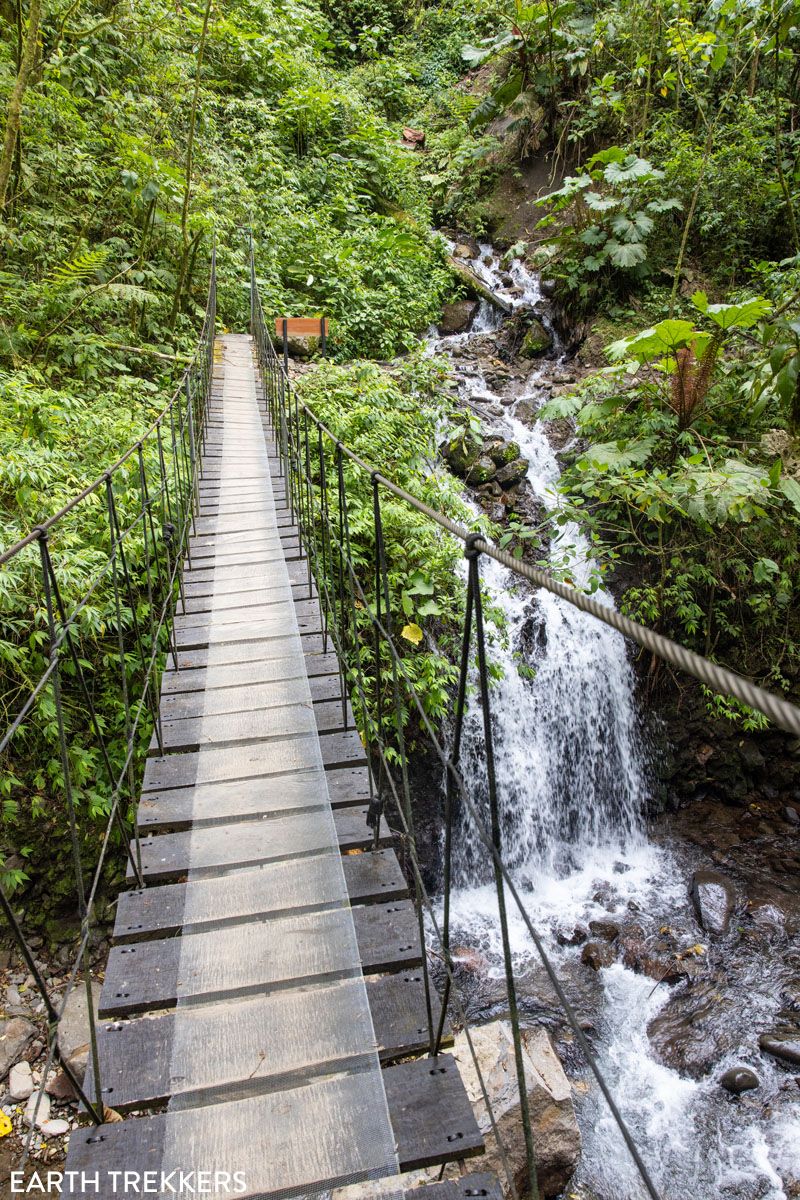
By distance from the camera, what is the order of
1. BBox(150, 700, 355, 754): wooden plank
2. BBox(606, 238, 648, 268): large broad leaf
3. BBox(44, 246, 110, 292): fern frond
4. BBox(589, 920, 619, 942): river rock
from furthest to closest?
1. BBox(606, 238, 648, 268): large broad leaf
2. BBox(44, 246, 110, 292): fern frond
3. BBox(589, 920, 619, 942): river rock
4. BBox(150, 700, 355, 754): wooden plank

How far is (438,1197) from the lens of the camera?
1.27 metres

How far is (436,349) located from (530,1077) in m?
8.41

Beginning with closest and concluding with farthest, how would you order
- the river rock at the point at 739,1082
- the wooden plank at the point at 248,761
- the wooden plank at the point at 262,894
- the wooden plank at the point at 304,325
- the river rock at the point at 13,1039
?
the wooden plank at the point at 262,894 < the wooden plank at the point at 248,761 < the river rock at the point at 13,1039 < the river rock at the point at 739,1082 < the wooden plank at the point at 304,325

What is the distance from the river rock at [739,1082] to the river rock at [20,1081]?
3509 mm

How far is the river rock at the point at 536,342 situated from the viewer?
29.2ft

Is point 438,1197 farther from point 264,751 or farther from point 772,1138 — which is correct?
point 772,1138

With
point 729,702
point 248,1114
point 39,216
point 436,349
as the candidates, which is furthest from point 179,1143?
point 436,349

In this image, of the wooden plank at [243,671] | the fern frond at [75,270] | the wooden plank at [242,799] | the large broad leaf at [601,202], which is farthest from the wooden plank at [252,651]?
the large broad leaf at [601,202]

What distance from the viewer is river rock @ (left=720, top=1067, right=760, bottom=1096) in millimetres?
3549

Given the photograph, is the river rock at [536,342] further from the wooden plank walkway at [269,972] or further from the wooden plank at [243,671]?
the wooden plank walkway at [269,972]

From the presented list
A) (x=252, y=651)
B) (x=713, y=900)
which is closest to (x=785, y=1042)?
(x=713, y=900)

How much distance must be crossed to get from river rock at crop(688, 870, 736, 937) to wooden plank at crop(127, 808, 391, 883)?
346 centimetres

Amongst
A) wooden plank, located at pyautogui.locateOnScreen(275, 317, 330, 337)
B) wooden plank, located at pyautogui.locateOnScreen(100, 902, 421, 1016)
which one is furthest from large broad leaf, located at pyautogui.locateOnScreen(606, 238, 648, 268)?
wooden plank, located at pyautogui.locateOnScreen(100, 902, 421, 1016)

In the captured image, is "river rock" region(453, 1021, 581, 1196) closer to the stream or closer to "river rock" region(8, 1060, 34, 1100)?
the stream
